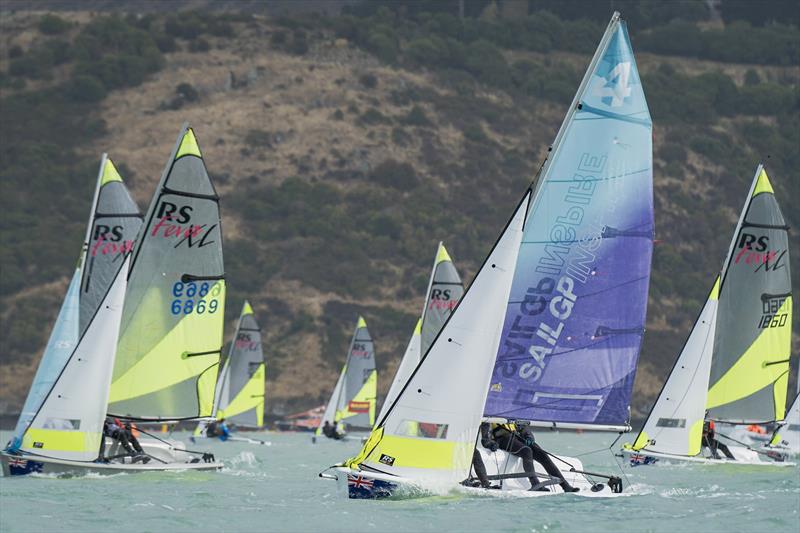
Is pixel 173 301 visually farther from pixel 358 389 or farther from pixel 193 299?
pixel 358 389

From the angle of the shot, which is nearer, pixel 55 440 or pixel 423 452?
pixel 423 452

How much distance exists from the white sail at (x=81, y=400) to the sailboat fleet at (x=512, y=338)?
1.0 inches

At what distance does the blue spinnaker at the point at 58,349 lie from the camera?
30.0 metres

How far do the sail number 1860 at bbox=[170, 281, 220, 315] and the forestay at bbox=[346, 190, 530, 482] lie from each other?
7.89m

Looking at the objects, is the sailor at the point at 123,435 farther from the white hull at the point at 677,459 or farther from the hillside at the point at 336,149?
Result: the hillside at the point at 336,149

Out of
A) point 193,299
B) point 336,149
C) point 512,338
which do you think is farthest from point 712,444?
point 336,149

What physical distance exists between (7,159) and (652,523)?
9245 cm

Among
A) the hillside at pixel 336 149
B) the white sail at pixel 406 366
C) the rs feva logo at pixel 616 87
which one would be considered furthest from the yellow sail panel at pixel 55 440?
the hillside at pixel 336 149

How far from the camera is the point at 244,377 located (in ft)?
193

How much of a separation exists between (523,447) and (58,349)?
458 inches

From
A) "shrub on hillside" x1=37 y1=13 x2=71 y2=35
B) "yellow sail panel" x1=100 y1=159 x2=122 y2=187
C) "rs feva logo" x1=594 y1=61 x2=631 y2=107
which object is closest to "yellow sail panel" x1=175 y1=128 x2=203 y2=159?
"yellow sail panel" x1=100 y1=159 x2=122 y2=187

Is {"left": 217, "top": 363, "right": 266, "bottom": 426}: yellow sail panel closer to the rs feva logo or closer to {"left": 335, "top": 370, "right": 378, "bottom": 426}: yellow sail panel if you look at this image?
{"left": 335, "top": 370, "right": 378, "bottom": 426}: yellow sail panel

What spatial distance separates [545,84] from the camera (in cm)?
12912

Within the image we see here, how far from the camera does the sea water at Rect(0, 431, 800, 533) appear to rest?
20344 mm
